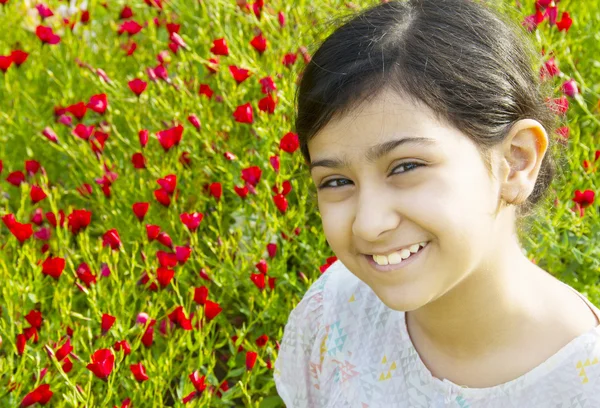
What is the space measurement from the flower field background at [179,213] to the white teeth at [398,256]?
53 centimetres

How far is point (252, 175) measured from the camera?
223cm

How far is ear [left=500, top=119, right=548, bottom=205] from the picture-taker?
4.54 ft

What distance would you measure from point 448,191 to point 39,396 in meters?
0.99

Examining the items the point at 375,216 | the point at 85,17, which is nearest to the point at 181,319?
the point at 375,216

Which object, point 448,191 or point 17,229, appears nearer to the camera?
point 448,191

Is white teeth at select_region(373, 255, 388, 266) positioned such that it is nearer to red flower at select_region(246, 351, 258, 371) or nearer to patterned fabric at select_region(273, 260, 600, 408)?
patterned fabric at select_region(273, 260, 600, 408)

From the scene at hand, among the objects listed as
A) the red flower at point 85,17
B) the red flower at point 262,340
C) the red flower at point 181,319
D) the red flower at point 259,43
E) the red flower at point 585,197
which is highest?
the red flower at point 259,43

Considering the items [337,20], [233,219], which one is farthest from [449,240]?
[233,219]

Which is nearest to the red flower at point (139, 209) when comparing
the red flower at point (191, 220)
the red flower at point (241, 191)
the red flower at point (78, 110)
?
the red flower at point (191, 220)

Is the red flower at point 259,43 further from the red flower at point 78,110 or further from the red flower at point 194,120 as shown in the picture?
the red flower at point 78,110

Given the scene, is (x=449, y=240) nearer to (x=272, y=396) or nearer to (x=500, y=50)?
(x=500, y=50)

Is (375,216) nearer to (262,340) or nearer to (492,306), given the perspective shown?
(492,306)

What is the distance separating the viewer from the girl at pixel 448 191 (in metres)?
1.31

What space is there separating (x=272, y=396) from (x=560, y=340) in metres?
0.93
